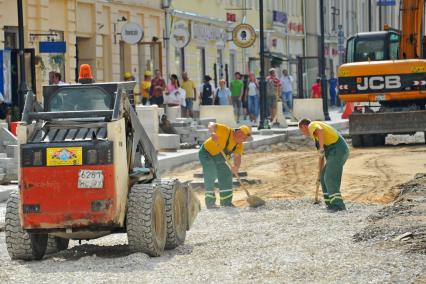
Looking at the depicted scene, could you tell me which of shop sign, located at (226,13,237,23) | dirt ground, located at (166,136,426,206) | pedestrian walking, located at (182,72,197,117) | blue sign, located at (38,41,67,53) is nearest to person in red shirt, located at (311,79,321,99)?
shop sign, located at (226,13,237,23)

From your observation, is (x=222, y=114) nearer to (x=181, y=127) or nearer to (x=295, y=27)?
(x=181, y=127)

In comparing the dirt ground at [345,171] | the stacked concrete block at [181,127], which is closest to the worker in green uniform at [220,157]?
→ the dirt ground at [345,171]

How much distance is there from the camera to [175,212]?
14414 millimetres

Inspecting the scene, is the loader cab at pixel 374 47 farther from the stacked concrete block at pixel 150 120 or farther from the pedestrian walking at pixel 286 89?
the pedestrian walking at pixel 286 89

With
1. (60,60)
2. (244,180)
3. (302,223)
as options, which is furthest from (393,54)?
(302,223)

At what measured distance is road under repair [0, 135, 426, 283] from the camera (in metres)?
11.8

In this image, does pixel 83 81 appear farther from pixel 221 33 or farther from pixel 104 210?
pixel 221 33

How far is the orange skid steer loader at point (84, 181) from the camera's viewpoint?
1316 cm

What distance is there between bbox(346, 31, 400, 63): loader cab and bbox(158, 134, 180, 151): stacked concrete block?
6.51 metres

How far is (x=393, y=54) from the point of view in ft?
115

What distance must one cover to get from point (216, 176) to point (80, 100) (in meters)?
5.72

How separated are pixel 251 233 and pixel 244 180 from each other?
763cm

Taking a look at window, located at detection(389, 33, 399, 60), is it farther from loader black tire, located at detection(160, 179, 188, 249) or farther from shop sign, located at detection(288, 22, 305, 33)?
shop sign, located at detection(288, 22, 305, 33)

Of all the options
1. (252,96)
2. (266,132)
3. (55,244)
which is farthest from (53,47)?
(55,244)
